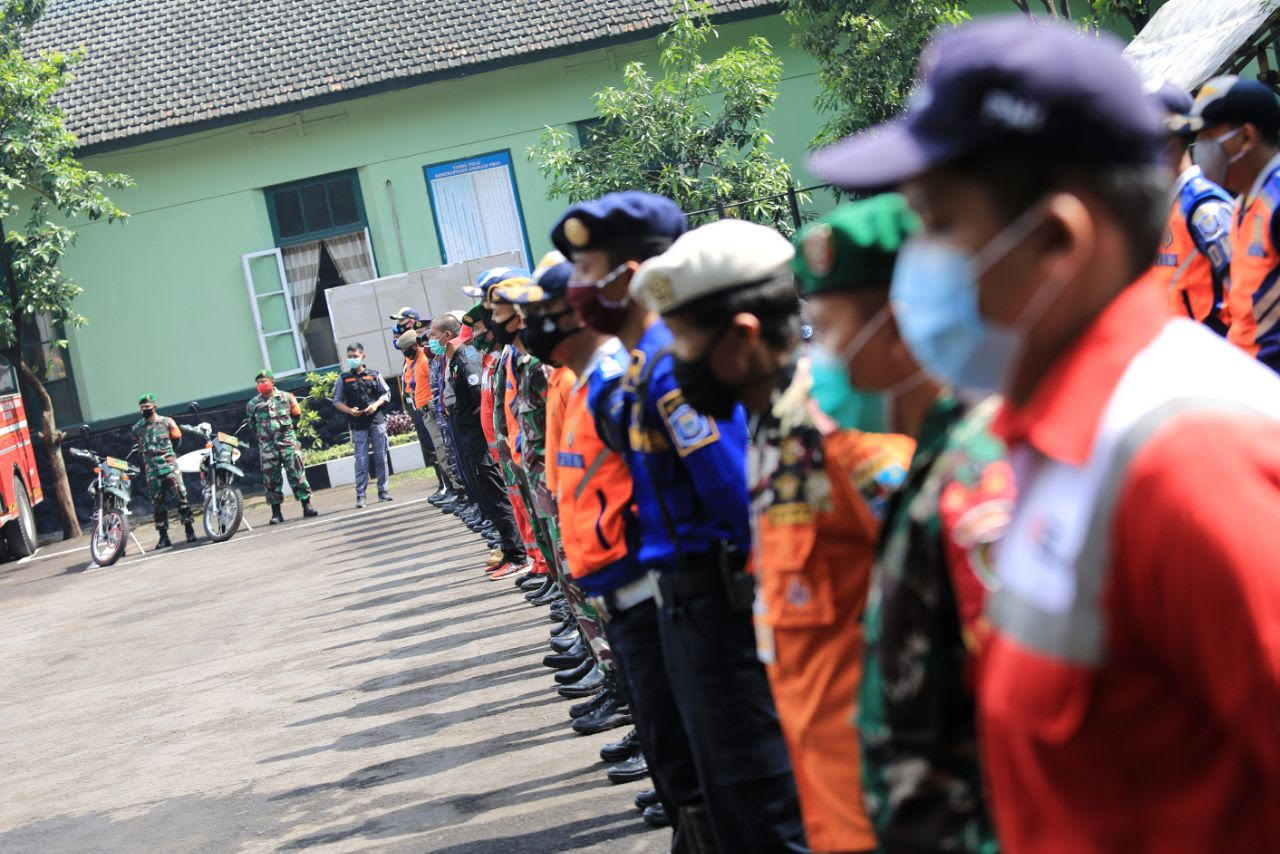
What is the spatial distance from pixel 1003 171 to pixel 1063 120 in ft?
0.25

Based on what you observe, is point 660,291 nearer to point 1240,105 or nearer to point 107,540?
point 1240,105

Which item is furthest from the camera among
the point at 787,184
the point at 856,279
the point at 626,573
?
the point at 787,184

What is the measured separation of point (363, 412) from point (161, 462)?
2.81m

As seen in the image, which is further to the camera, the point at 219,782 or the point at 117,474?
the point at 117,474

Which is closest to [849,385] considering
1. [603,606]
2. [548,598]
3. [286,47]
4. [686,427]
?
[686,427]

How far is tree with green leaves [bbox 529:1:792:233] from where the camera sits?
74.0ft

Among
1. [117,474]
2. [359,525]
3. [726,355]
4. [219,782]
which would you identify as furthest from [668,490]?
[117,474]

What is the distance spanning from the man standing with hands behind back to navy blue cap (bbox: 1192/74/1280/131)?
16343 millimetres

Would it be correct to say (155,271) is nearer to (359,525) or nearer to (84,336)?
(84,336)

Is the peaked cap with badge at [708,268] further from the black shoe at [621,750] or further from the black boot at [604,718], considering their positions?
the black boot at [604,718]

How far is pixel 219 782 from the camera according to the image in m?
7.97

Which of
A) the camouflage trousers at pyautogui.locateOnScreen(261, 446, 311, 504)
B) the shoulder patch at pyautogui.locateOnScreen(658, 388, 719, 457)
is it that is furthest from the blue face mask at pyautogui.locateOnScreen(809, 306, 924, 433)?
the camouflage trousers at pyautogui.locateOnScreen(261, 446, 311, 504)

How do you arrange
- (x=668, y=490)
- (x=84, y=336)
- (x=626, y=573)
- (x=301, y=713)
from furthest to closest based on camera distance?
(x=84, y=336) < (x=301, y=713) < (x=626, y=573) < (x=668, y=490)

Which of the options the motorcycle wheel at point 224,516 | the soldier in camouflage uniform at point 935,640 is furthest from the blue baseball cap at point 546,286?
the motorcycle wheel at point 224,516
